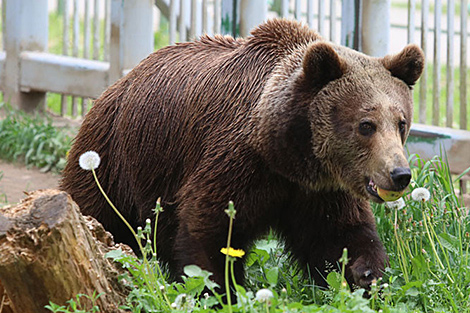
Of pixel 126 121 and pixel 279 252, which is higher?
pixel 126 121

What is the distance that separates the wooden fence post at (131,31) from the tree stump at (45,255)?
4901 millimetres

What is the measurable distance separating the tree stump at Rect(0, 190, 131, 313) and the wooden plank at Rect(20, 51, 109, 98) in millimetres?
5558

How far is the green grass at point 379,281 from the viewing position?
3.40 metres

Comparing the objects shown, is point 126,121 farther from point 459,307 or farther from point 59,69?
point 59,69

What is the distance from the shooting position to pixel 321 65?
161 inches

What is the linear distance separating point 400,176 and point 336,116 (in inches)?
20.0

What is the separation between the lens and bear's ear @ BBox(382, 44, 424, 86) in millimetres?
4219

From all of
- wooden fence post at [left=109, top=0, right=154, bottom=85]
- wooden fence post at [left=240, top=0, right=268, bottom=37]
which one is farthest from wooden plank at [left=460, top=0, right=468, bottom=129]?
wooden fence post at [left=109, top=0, right=154, bottom=85]

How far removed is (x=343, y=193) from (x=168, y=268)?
4.06 ft

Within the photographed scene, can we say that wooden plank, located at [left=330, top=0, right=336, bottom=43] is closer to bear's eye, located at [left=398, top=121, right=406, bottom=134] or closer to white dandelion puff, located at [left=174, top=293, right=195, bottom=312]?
bear's eye, located at [left=398, top=121, right=406, bottom=134]

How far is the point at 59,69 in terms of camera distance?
31.3 feet

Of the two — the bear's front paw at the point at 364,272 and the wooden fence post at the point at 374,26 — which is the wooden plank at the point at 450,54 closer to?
the wooden fence post at the point at 374,26

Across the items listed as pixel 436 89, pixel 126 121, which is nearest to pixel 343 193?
pixel 126 121

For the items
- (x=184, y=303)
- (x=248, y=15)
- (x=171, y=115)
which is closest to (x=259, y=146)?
(x=171, y=115)
